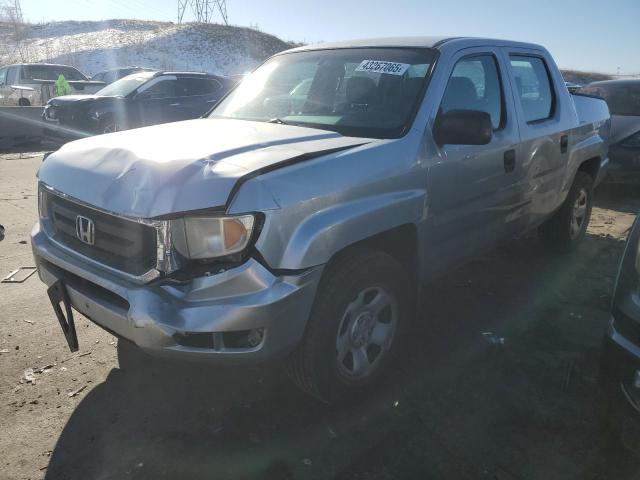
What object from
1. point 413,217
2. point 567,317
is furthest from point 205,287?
point 567,317

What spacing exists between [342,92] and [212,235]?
5.05 ft

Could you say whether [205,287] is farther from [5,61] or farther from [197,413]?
[5,61]

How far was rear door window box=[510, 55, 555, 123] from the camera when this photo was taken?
3.79 meters

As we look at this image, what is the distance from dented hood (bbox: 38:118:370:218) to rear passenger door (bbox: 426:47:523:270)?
670 millimetres

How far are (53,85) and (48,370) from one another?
16526 mm

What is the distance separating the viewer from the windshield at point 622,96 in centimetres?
801

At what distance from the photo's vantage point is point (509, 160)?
136 inches

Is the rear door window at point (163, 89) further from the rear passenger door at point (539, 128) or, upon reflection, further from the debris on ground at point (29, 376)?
the debris on ground at point (29, 376)

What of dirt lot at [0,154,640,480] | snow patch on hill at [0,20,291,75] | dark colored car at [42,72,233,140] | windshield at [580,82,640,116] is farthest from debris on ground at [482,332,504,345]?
snow patch on hill at [0,20,291,75]

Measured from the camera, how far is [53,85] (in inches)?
655

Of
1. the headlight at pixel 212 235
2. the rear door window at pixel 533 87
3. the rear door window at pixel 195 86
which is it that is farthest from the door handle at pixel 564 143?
the rear door window at pixel 195 86

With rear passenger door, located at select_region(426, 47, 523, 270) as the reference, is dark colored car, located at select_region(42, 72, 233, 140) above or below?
below

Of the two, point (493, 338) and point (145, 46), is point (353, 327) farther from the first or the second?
point (145, 46)

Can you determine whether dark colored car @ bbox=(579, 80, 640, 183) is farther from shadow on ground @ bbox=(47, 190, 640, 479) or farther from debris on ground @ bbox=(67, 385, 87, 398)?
debris on ground @ bbox=(67, 385, 87, 398)
